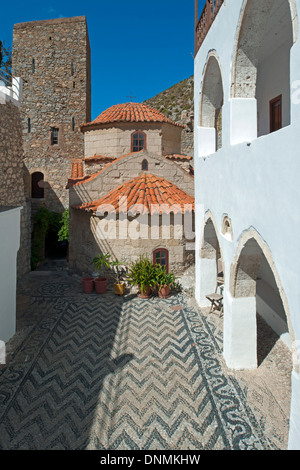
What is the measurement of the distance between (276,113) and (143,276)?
19.9 ft

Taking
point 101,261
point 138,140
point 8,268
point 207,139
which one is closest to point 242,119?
point 207,139

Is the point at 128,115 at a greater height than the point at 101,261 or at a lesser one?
greater

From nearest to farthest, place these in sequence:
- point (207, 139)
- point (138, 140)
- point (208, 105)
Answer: point (208, 105)
point (207, 139)
point (138, 140)

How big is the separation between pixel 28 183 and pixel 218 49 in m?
17.0

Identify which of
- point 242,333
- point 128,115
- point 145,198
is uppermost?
point 128,115

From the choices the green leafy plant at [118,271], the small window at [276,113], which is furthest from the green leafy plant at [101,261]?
the small window at [276,113]

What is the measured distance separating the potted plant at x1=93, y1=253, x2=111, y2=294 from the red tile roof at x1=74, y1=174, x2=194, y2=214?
5.46 ft

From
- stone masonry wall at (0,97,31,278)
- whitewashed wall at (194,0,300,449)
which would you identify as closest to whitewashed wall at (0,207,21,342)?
stone masonry wall at (0,97,31,278)

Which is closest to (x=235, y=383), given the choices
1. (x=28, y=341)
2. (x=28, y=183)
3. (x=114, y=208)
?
(x=28, y=341)

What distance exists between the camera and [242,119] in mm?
5348

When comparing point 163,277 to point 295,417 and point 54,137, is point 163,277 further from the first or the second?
point 54,137

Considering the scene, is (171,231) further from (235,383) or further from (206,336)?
(235,383)

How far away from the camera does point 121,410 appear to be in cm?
509

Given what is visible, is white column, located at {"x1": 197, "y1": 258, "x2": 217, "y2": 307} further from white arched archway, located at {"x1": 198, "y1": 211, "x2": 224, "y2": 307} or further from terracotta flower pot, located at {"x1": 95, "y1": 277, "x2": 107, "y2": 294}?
terracotta flower pot, located at {"x1": 95, "y1": 277, "x2": 107, "y2": 294}
